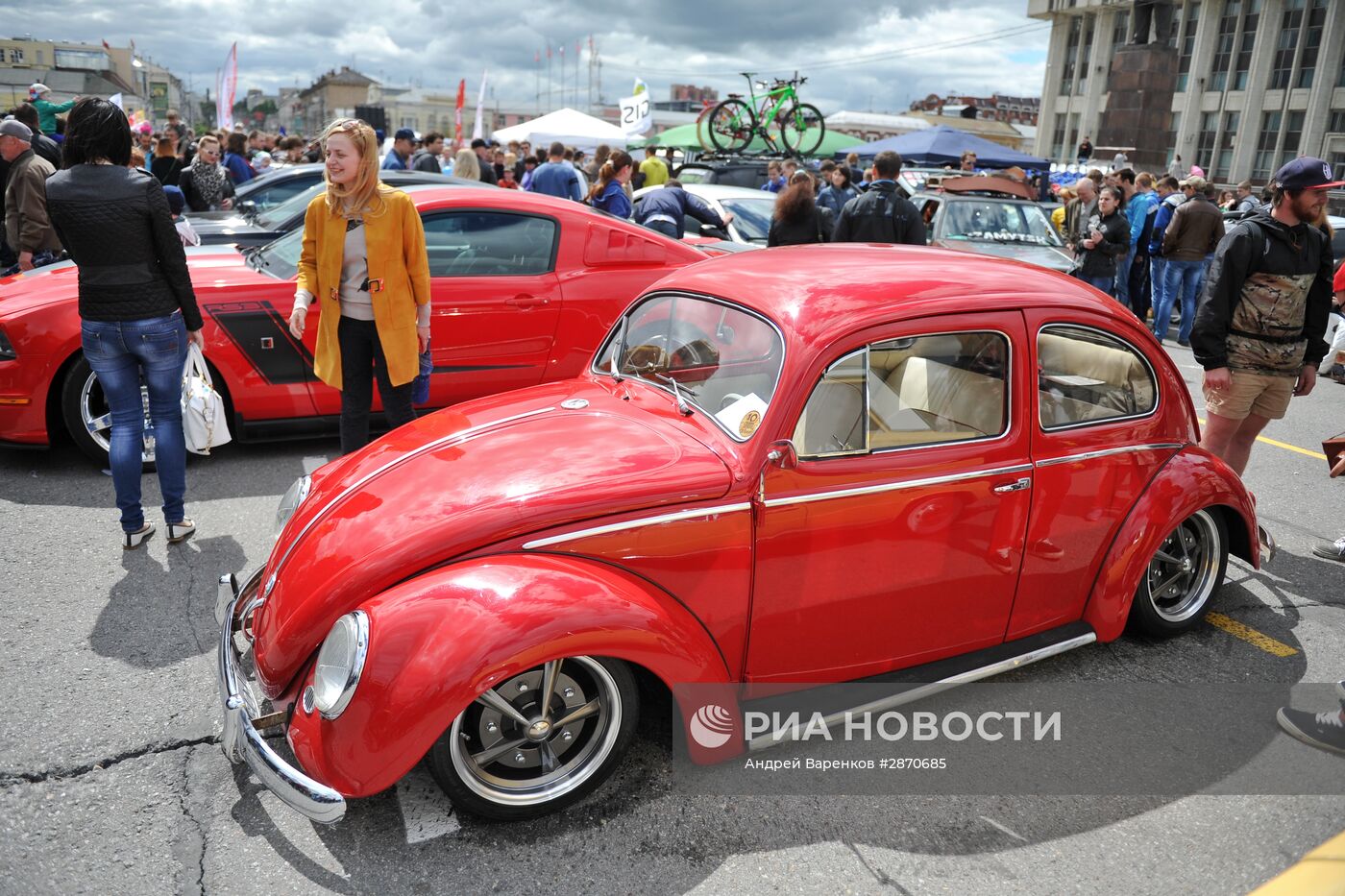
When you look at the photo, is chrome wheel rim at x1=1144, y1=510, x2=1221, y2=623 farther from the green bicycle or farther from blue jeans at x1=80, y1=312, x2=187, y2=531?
the green bicycle

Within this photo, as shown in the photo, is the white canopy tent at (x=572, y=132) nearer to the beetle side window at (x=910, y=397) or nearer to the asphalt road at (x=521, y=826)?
the beetle side window at (x=910, y=397)

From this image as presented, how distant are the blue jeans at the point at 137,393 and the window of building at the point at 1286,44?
55.5m

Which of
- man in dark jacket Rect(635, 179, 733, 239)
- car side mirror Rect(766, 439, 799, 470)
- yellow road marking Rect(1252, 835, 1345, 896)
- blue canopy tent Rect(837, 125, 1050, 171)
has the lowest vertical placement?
yellow road marking Rect(1252, 835, 1345, 896)

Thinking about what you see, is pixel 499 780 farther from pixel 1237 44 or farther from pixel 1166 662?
pixel 1237 44

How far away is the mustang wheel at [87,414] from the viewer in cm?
510

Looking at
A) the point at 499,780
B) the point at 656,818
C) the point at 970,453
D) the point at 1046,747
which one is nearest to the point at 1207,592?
the point at 1046,747

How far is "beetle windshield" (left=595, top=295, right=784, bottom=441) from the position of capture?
9.76 feet

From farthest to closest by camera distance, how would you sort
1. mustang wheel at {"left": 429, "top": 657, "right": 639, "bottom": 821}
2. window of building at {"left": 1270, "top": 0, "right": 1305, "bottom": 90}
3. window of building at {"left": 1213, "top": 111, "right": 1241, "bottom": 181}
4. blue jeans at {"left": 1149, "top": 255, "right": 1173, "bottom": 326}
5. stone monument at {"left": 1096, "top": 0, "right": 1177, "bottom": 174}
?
1. window of building at {"left": 1213, "top": 111, "right": 1241, "bottom": 181}
2. window of building at {"left": 1270, "top": 0, "right": 1305, "bottom": 90}
3. stone monument at {"left": 1096, "top": 0, "right": 1177, "bottom": 174}
4. blue jeans at {"left": 1149, "top": 255, "right": 1173, "bottom": 326}
5. mustang wheel at {"left": 429, "top": 657, "right": 639, "bottom": 821}

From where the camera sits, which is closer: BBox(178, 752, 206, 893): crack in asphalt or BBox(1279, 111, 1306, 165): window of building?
BBox(178, 752, 206, 893): crack in asphalt

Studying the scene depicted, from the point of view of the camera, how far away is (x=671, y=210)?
845 centimetres

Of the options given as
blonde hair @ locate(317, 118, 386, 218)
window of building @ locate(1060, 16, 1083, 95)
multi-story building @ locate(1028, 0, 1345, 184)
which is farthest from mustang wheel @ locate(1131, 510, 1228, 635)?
window of building @ locate(1060, 16, 1083, 95)

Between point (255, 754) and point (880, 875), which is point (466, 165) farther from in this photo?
point (880, 875)

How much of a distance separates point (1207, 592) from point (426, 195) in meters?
4.78

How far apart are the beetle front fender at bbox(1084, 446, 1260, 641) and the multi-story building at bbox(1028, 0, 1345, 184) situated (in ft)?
137
